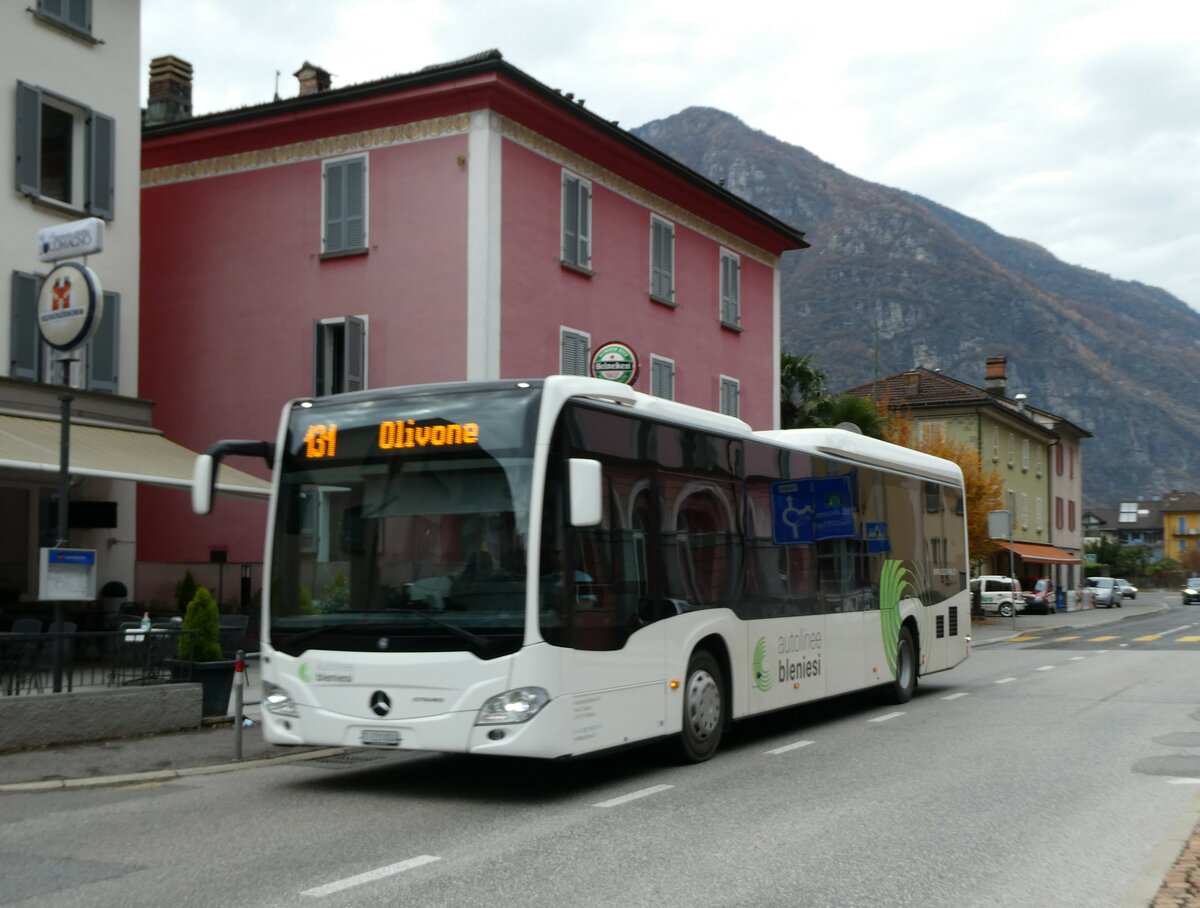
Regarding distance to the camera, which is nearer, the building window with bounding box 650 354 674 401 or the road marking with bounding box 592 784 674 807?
the road marking with bounding box 592 784 674 807

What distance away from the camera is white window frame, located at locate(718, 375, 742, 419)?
104 feet

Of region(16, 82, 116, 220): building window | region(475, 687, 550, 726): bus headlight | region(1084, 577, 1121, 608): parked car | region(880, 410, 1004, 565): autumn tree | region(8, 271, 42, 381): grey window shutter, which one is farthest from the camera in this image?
region(1084, 577, 1121, 608): parked car

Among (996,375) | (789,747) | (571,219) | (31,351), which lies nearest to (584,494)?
(789,747)

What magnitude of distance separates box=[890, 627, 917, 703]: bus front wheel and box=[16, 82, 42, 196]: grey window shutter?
1444 cm

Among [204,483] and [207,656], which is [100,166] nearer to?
[207,656]

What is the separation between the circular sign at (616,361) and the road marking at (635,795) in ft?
40.6

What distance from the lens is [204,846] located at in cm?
798

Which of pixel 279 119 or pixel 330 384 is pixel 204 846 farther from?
pixel 279 119

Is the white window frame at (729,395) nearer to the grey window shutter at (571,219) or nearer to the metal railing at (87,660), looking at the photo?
the grey window shutter at (571,219)

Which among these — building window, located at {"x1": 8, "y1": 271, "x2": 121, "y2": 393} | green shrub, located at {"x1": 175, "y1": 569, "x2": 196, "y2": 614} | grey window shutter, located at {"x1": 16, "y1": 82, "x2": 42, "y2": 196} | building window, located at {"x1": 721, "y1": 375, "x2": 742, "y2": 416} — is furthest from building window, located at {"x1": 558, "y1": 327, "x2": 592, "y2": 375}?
grey window shutter, located at {"x1": 16, "y1": 82, "x2": 42, "y2": 196}

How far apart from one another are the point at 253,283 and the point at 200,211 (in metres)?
2.24

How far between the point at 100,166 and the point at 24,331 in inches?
126

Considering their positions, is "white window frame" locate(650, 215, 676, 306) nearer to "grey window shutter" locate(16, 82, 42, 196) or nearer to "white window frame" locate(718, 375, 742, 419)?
"white window frame" locate(718, 375, 742, 419)

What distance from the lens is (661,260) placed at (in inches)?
1161
